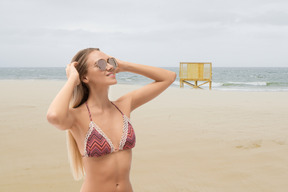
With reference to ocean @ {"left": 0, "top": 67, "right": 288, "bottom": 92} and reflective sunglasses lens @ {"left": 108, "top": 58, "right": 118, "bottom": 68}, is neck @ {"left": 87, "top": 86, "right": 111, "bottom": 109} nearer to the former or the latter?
reflective sunglasses lens @ {"left": 108, "top": 58, "right": 118, "bottom": 68}

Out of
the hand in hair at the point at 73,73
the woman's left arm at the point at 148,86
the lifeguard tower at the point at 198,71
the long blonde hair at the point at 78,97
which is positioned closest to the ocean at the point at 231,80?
the lifeguard tower at the point at 198,71

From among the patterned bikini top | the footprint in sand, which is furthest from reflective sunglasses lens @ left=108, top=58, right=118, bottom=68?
the footprint in sand

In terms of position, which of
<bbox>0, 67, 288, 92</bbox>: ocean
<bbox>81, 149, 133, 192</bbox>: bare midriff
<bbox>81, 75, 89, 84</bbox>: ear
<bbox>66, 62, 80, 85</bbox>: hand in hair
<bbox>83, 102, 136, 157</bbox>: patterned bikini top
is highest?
<bbox>66, 62, 80, 85</bbox>: hand in hair

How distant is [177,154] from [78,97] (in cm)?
310

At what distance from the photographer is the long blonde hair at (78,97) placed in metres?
1.89

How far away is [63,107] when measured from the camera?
1.68m

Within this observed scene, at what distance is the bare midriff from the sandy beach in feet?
6.17

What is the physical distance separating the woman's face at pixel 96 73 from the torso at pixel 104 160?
184mm

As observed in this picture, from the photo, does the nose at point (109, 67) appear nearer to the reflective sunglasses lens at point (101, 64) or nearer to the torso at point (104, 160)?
the reflective sunglasses lens at point (101, 64)

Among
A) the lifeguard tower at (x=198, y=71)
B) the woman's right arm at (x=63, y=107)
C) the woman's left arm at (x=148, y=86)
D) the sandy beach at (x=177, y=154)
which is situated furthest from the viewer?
the lifeguard tower at (x=198, y=71)

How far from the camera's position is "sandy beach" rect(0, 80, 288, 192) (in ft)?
12.6

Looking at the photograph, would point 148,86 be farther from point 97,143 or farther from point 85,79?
point 97,143

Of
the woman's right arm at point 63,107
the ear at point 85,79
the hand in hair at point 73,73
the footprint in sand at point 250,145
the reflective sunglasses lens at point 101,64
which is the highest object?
the reflective sunglasses lens at point 101,64

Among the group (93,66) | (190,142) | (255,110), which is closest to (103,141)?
(93,66)
